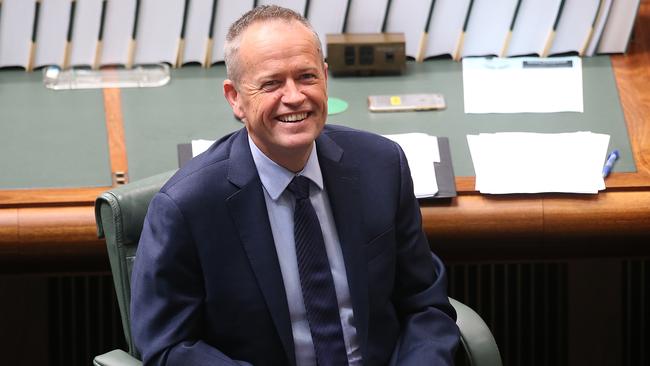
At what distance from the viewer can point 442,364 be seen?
2148 mm

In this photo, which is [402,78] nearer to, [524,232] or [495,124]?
[495,124]

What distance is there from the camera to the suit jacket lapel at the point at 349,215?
213cm

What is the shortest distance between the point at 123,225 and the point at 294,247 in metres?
0.32

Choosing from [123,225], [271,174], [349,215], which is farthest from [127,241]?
[349,215]

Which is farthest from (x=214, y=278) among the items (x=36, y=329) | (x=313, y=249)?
(x=36, y=329)

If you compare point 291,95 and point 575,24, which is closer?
point 291,95

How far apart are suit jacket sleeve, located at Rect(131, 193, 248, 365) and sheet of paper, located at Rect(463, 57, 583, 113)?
122cm

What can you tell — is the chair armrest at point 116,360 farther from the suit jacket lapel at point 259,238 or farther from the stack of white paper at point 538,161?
the stack of white paper at point 538,161

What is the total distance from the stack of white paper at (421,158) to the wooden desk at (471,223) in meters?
0.04

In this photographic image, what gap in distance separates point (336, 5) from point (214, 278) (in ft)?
4.33

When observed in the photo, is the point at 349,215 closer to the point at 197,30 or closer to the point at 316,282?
the point at 316,282

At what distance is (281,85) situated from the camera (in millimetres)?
2016

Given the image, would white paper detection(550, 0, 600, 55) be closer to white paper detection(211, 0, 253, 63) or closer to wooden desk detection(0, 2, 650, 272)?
wooden desk detection(0, 2, 650, 272)

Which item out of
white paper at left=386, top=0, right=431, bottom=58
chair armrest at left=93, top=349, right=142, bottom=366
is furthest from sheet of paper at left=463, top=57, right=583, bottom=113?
chair armrest at left=93, top=349, right=142, bottom=366
